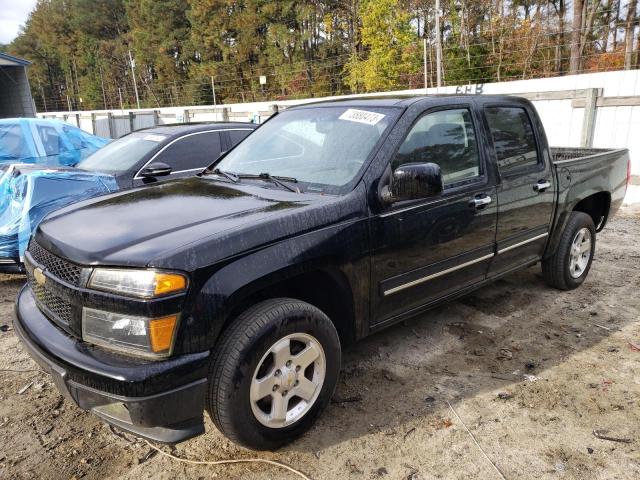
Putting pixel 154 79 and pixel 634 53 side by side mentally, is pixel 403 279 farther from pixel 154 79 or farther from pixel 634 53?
pixel 154 79

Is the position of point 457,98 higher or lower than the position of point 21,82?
lower

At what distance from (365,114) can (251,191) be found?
936 mm

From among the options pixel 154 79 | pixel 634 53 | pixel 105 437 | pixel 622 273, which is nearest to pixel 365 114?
pixel 105 437


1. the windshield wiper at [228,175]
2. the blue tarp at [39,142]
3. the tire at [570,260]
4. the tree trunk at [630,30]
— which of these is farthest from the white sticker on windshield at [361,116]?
the tree trunk at [630,30]

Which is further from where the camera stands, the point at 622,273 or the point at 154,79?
the point at 154,79

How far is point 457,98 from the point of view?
3.55 m

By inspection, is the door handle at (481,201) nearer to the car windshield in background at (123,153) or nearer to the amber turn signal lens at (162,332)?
the amber turn signal lens at (162,332)

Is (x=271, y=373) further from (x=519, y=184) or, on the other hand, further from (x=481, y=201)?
(x=519, y=184)

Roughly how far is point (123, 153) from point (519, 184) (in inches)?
190

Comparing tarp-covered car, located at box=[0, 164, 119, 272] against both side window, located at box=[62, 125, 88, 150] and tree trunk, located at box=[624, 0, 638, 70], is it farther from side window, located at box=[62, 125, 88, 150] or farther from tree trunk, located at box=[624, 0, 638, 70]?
tree trunk, located at box=[624, 0, 638, 70]

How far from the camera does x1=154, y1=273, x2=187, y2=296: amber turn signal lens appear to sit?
6.59 ft

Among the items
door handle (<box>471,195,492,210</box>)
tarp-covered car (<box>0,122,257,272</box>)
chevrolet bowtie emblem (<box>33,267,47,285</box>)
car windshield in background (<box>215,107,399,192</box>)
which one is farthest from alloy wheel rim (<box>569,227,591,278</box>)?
chevrolet bowtie emblem (<box>33,267,47,285</box>)

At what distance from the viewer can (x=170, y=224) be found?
238 centimetres

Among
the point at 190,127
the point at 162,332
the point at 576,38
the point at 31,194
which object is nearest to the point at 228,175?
the point at 162,332
